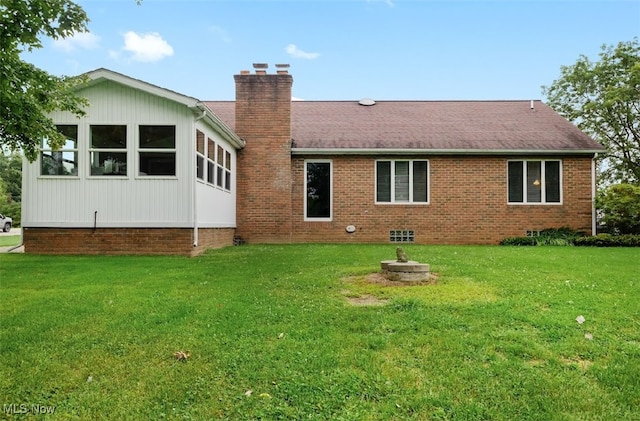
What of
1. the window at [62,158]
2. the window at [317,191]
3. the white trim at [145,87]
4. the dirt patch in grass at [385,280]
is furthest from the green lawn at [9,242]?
the dirt patch in grass at [385,280]

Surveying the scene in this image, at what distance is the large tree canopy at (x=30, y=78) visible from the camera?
682 cm

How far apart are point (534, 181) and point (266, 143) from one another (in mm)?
8892

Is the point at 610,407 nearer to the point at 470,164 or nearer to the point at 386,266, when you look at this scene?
the point at 386,266

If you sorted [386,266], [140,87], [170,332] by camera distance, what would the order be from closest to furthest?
[170,332]
[386,266]
[140,87]

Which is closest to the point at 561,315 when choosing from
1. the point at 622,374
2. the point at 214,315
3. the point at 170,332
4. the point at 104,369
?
the point at 622,374

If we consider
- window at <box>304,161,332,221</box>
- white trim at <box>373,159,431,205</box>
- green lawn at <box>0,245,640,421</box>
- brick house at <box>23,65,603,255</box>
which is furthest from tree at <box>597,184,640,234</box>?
window at <box>304,161,332,221</box>

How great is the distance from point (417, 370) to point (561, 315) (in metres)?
2.02

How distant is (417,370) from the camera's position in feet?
9.78

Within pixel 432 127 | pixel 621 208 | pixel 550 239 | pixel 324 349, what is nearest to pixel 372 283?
pixel 324 349

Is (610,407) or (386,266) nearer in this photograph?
(610,407)

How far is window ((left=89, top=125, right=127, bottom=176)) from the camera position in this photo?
30.7ft

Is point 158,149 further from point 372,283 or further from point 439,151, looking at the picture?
point 439,151

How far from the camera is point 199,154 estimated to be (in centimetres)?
984

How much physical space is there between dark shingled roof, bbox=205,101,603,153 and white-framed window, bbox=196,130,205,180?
4172 millimetres
